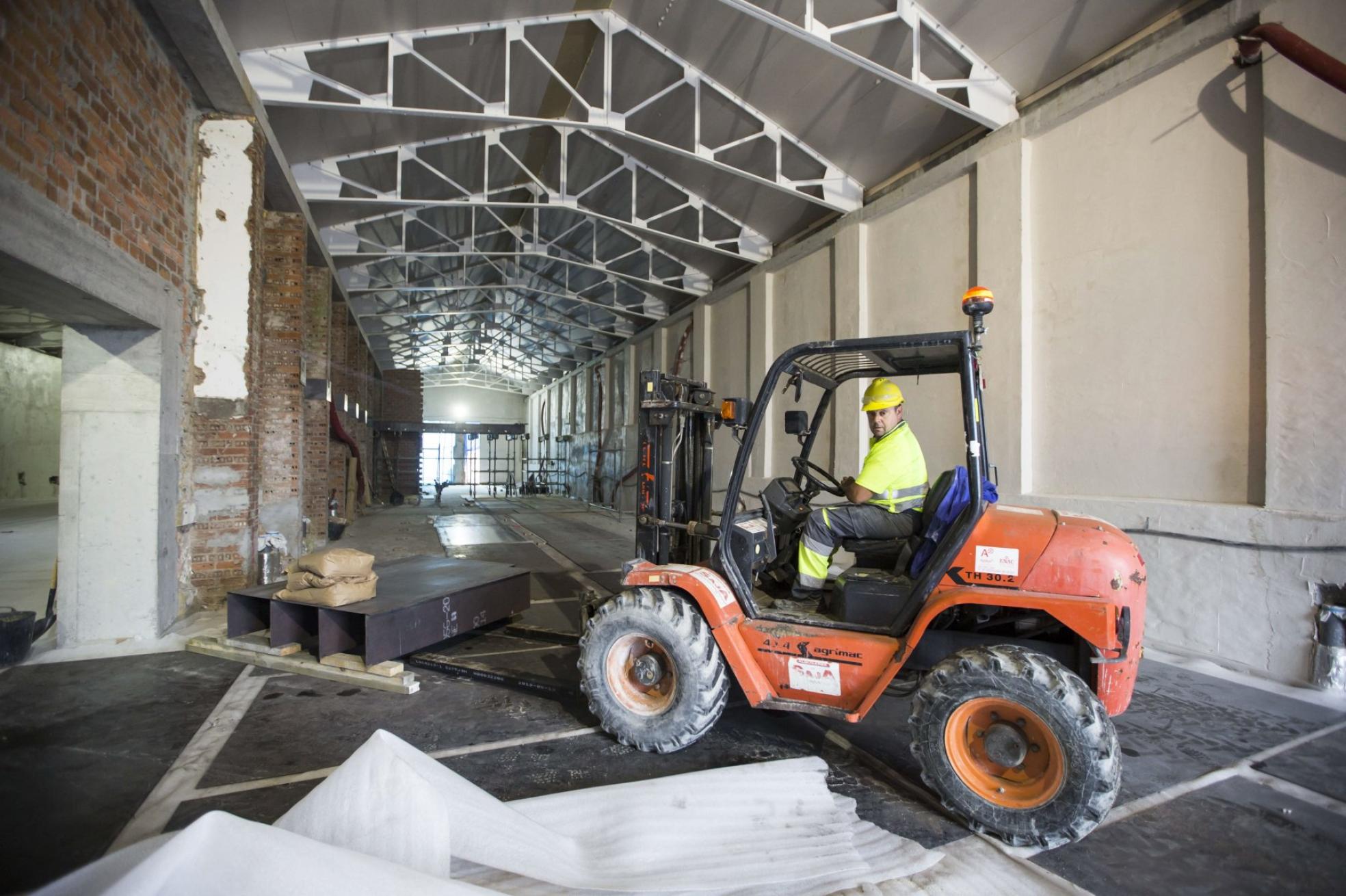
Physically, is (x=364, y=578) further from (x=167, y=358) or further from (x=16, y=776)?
(x=167, y=358)

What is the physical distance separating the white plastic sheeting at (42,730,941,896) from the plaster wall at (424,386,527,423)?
149 ft

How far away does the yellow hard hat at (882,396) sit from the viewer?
3539mm

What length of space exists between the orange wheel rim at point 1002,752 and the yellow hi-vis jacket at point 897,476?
1058 mm

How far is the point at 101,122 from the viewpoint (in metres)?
4.68

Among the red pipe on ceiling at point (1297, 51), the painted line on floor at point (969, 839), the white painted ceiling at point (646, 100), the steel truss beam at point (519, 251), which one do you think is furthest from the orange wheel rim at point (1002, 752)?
the steel truss beam at point (519, 251)

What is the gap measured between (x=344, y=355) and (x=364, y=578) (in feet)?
44.2

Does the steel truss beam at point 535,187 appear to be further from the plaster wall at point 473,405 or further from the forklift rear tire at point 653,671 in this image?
the plaster wall at point 473,405

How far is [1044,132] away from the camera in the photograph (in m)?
7.10

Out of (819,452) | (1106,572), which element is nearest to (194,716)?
(1106,572)

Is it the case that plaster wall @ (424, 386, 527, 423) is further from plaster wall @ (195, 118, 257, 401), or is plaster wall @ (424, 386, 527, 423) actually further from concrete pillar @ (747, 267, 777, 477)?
plaster wall @ (195, 118, 257, 401)

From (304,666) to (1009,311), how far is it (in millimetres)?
7546

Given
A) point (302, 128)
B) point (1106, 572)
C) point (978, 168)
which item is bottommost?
point (1106, 572)

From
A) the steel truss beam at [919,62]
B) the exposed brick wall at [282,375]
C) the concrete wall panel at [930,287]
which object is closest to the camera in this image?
the steel truss beam at [919,62]

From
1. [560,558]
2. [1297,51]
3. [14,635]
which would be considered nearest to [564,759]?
[14,635]
